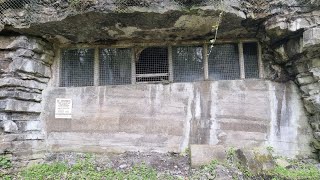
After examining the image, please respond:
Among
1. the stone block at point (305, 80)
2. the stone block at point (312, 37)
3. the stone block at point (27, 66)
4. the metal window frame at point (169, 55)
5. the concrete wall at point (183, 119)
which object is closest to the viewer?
the stone block at point (312, 37)

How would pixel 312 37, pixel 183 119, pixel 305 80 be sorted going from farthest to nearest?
pixel 183 119 → pixel 305 80 → pixel 312 37

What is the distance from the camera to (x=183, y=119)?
5.45 m

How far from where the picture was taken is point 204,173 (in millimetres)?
4676

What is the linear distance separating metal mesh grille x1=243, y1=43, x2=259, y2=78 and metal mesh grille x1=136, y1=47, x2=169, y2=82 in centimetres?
160

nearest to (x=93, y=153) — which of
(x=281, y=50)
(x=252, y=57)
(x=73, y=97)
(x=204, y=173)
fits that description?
(x=73, y=97)

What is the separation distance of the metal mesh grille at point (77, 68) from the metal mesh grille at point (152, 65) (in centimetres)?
99

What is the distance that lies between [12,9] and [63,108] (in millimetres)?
2001

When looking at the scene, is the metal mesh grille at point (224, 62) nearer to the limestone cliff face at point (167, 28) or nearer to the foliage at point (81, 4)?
the limestone cliff face at point (167, 28)

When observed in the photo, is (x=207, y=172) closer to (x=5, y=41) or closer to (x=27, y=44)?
(x=27, y=44)

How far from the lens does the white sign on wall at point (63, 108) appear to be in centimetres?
550

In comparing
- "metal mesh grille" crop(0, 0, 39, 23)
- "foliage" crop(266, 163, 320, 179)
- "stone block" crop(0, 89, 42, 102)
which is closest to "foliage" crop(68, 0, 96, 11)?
"metal mesh grille" crop(0, 0, 39, 23)

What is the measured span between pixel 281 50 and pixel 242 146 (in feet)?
6.40

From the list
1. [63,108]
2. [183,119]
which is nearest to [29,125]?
[63,108]

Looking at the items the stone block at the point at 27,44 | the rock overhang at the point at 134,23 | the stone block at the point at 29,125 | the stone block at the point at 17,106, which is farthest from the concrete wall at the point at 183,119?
the rock overhang at the point at 134,23
